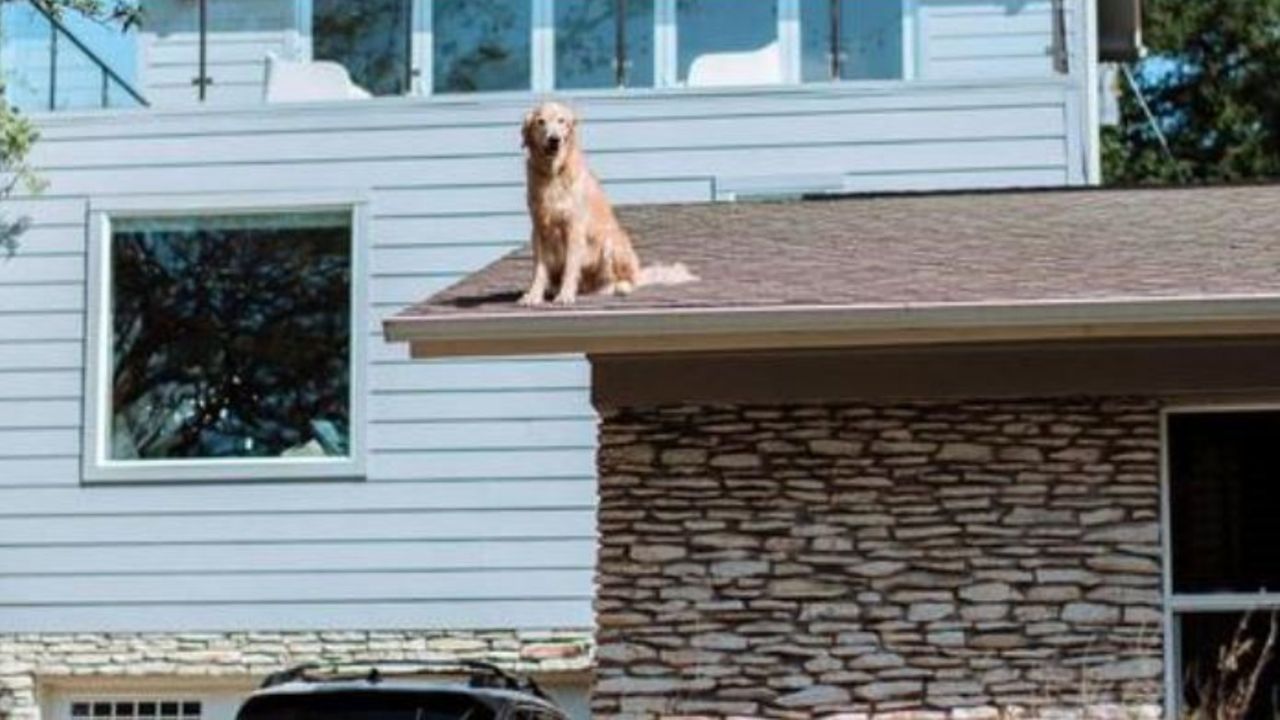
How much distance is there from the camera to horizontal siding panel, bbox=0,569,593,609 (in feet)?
48.9

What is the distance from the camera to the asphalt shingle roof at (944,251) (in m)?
10.2

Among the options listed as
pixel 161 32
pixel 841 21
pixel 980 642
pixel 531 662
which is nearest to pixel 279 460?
pixel 531 662

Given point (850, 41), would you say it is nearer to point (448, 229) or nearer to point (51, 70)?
point (448, 229)

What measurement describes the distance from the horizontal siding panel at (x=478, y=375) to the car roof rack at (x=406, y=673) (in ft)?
6.05

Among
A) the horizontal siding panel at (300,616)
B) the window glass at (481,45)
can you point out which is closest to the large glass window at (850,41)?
the window glass at (481,45)

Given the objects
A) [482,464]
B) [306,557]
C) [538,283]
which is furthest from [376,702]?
[306,557]

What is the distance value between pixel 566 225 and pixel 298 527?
506 centimetres

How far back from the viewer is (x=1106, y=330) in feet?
32.5

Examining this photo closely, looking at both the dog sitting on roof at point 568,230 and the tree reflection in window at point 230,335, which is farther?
the tree reflection in window at point 230,335

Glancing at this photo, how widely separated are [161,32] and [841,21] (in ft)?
15.7

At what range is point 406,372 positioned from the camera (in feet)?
50.0

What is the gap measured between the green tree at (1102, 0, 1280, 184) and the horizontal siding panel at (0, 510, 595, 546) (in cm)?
1977

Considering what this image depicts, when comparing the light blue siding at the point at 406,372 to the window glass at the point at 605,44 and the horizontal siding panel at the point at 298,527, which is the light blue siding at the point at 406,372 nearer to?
the horizontal siding panel at the point at 298,527

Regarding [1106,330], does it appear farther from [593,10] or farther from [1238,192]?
[593,10]
